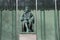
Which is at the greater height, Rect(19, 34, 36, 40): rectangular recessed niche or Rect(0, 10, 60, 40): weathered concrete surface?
Rect(0, 10, 60, 40): weathered concrete surface

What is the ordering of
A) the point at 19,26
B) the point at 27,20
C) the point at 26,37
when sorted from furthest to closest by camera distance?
the point at 19,26 < the point at 27,20 < the point at 26,37

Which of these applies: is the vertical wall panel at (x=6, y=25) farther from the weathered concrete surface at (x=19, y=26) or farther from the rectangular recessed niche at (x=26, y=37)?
the rectangular recessed niche at (x=26, y=37)

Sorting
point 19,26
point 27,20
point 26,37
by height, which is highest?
point 27,20

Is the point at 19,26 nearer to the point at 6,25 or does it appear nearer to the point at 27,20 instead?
the point at 6,25

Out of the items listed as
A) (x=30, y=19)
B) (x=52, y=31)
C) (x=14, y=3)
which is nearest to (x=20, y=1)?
(x=14, y=3)

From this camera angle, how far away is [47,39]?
1839 centimetres

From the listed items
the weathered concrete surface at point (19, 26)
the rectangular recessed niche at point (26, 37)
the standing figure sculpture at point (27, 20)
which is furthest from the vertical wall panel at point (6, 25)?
the rectangular recessed niche at point (26, 37)

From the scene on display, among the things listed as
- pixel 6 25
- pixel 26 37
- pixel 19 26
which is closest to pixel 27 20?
pixel 19 26

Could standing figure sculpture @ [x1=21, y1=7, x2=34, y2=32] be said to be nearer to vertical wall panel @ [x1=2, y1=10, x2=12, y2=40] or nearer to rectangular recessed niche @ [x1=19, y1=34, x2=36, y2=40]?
rectangular recessed niche @ [x1=19, y1=34, x2=36, y2=40]

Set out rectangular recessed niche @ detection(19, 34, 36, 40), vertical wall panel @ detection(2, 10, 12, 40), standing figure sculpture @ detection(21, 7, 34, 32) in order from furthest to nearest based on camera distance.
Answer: vertical wall panel @ detection(2, 10, 12, 40), standing figure sculpture @ detection(21, 7, 34, 32), rectangular recessed niche @ detection(19, 34, 36, 40)

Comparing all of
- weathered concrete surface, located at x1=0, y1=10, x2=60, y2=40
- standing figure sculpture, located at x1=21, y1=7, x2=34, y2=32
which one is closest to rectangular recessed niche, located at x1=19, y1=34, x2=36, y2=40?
standing figure sculpture, located at x1=21, y1=7, x2=34, y2=32

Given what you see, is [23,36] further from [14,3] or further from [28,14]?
[14,3]

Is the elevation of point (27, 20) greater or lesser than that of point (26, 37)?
greater

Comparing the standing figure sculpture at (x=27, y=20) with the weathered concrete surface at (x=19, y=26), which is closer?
the standing figure sculpture at (x=27, y=20)
